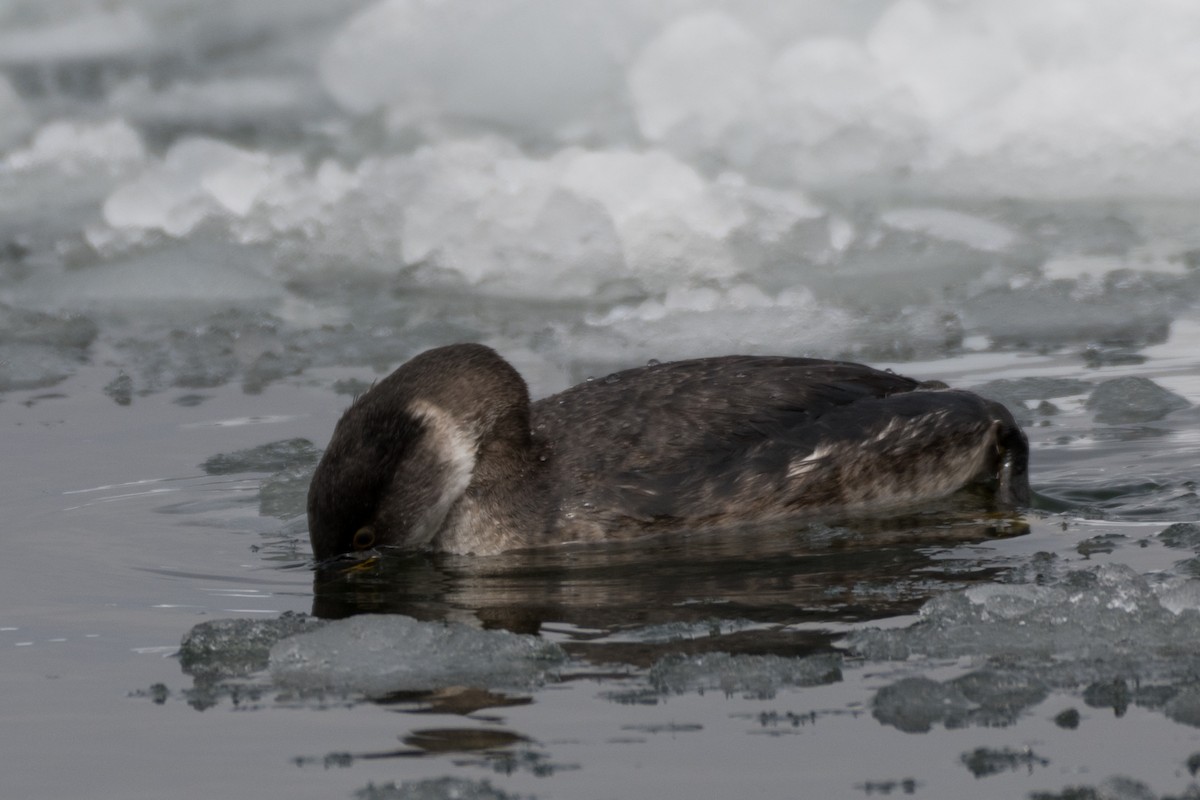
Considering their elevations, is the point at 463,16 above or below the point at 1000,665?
above

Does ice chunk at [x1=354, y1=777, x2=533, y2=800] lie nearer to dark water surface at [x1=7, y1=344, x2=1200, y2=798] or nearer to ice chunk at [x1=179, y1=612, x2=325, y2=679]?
dark water surface at [x1=7, y1=344, x2=1200, y2=798]

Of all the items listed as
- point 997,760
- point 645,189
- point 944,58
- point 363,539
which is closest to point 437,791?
point 997,760

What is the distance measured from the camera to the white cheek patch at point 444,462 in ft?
20.6

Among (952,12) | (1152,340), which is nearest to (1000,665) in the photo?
(1152,340)

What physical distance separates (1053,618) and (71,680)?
2510 mm

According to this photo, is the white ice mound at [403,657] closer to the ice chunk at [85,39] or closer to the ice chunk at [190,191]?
the ice chunk at [190,191]

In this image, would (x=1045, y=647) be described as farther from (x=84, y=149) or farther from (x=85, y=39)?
(x=85, y=39)

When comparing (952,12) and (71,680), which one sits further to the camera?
(952,12)

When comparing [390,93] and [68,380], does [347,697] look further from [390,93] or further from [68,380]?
[390,93]

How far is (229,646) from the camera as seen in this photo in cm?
461

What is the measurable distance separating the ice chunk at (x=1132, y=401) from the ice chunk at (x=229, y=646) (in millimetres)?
3940

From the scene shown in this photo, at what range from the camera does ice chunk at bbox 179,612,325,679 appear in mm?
4496

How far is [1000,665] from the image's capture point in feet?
13.8

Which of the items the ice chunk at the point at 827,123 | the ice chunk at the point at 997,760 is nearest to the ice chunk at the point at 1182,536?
the ice chunk at the point at 997,760
